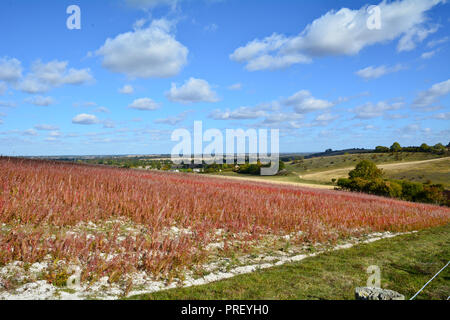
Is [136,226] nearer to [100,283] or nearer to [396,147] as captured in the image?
[100,283]

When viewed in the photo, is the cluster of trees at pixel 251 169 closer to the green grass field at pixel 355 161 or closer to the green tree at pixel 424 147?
the green grass field at pixel 355 161

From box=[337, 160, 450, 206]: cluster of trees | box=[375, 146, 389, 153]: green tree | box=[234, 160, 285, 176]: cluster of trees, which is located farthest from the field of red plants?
box=[375, 146, 389, 153]: green tree

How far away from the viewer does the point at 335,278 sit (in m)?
4.93

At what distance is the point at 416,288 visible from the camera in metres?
4.74

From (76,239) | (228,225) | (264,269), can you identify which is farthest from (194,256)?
(228,225)

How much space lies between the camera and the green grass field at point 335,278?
4094 mm

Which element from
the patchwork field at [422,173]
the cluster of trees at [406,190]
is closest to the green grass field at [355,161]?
the patchwork field at [422,173]

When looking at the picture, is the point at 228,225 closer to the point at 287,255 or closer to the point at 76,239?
the point at 287,255

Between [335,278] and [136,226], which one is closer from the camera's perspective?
[335,278]

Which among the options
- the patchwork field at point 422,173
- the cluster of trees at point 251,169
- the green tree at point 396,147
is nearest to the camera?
the patchwork field at point 422,173

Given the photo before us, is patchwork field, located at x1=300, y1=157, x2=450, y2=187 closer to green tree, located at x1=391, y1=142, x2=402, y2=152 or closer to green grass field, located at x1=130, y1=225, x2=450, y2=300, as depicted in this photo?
green tree, located at x1=391, y1=142, x2=402, y2=152

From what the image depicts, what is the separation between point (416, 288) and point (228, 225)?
14.9 feet

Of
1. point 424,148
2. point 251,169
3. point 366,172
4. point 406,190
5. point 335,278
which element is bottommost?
point 406,190

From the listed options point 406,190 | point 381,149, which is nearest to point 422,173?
point 406,190
